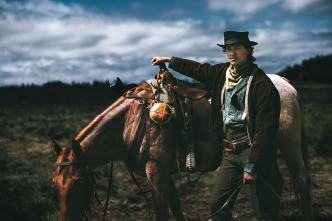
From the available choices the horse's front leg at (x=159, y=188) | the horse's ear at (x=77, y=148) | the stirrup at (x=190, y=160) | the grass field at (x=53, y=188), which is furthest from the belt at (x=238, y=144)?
the grass field at (x=53, y=188)

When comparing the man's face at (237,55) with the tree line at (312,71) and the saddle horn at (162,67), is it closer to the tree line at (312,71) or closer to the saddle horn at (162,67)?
the saddle horn at (162,67)

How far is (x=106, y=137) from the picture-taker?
137 inches

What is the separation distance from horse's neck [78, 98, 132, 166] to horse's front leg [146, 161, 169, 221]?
415mm

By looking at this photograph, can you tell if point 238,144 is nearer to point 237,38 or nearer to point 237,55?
point 237,55

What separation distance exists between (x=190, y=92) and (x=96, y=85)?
33.7 m

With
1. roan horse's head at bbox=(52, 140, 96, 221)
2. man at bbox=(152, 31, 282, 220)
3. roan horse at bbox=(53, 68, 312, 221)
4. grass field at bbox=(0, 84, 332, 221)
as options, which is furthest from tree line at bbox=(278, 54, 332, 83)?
roan horse's head at bbox=(52, 140, 96, 221)

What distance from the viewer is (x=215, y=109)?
10.9ft

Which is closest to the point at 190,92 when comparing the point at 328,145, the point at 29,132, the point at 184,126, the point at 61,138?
the point at 184,126

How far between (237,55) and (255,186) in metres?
1.29

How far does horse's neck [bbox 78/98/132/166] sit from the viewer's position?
338 centimetres

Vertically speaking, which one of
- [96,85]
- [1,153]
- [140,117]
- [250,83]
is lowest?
[1,153]

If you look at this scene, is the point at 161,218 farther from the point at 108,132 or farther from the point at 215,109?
the point at 215,109

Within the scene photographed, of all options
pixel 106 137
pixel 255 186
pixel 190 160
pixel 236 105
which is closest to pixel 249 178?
Result: pixel 255 186

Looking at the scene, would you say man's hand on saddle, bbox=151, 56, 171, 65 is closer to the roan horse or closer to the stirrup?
the roan horse
